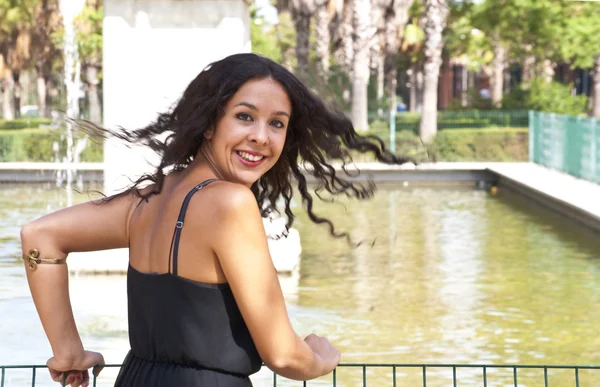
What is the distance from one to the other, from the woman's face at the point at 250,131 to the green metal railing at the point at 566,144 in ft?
64.5

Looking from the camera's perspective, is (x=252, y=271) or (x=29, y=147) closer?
(x=252, y=271)

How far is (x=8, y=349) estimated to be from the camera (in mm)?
8555

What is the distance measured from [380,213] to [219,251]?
16539 millimetres

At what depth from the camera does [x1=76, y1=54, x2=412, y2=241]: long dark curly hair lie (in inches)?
101

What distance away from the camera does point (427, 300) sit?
10.8 meters

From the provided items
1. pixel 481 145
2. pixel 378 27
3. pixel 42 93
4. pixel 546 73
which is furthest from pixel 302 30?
pixel 42 93

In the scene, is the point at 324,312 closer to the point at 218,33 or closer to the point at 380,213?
the point at 218,33

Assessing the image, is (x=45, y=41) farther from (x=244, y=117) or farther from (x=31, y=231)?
(x=244, y=117)

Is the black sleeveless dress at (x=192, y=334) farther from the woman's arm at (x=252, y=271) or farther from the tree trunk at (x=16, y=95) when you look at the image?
the tree trunk at (x=16, y=95)

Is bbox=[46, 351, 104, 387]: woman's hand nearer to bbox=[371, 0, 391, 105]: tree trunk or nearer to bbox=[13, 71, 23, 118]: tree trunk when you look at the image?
bbox=[371, 0, 391, 105]: tree trunk

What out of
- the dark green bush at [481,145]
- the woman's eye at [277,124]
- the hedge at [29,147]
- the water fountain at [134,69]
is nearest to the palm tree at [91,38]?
the hedge at [29,147]

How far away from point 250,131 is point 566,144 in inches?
889

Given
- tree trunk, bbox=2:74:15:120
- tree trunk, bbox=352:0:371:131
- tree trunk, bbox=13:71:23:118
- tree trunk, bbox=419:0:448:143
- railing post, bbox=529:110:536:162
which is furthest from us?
tree trunk, bbox=13:71:23:118

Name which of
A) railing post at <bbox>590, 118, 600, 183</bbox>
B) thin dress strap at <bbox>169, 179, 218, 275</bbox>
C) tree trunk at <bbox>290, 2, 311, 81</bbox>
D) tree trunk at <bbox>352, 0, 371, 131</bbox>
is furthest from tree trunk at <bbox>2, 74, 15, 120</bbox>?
thin dress strap at <bbox>169, 179, 218, 275</bbox>
